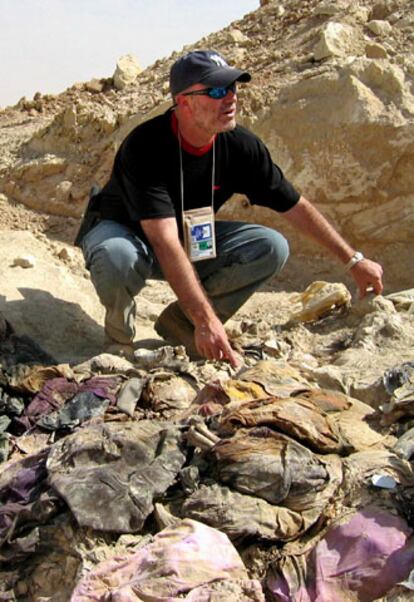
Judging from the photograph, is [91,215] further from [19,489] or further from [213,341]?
[19,489]

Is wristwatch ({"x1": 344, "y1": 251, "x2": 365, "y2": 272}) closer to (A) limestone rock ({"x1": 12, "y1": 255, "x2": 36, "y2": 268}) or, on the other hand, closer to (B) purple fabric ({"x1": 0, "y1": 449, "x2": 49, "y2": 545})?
(B) purple fabric ({"x1": 0, "y1": 449, "x2": 49, "y2": 545})

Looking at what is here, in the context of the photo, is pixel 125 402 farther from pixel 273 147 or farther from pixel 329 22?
pixel 329 22

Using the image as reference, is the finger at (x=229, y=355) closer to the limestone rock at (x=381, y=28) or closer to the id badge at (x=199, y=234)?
the id badge at (x=199, y=234)

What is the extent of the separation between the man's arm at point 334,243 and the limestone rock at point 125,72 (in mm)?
4313

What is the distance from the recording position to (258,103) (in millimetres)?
6199

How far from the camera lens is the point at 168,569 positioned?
7.22 ft

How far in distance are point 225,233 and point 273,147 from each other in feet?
6.22

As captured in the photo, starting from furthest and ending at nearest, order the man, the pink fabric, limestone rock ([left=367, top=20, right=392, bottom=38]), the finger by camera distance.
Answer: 1. limestone rock ([left=367, top=20, right=392, bottom=38])
2. the man
3. the finger
4. the pink fabric

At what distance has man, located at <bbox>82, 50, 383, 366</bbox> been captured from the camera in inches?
143

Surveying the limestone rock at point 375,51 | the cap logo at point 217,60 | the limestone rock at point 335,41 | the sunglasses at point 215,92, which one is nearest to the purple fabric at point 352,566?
the sunglasses at point 215,92

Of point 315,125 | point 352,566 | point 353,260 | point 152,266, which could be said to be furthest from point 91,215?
point 352,566

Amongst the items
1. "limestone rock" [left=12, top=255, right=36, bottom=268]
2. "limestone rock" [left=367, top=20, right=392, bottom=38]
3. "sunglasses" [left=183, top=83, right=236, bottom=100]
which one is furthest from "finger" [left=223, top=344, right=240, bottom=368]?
"limestone rock" [left=367, top=20, right=392, bottom=38]

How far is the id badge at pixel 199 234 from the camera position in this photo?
4.01 metres

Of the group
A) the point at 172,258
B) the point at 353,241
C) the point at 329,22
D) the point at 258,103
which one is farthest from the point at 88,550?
the point at 329,22
